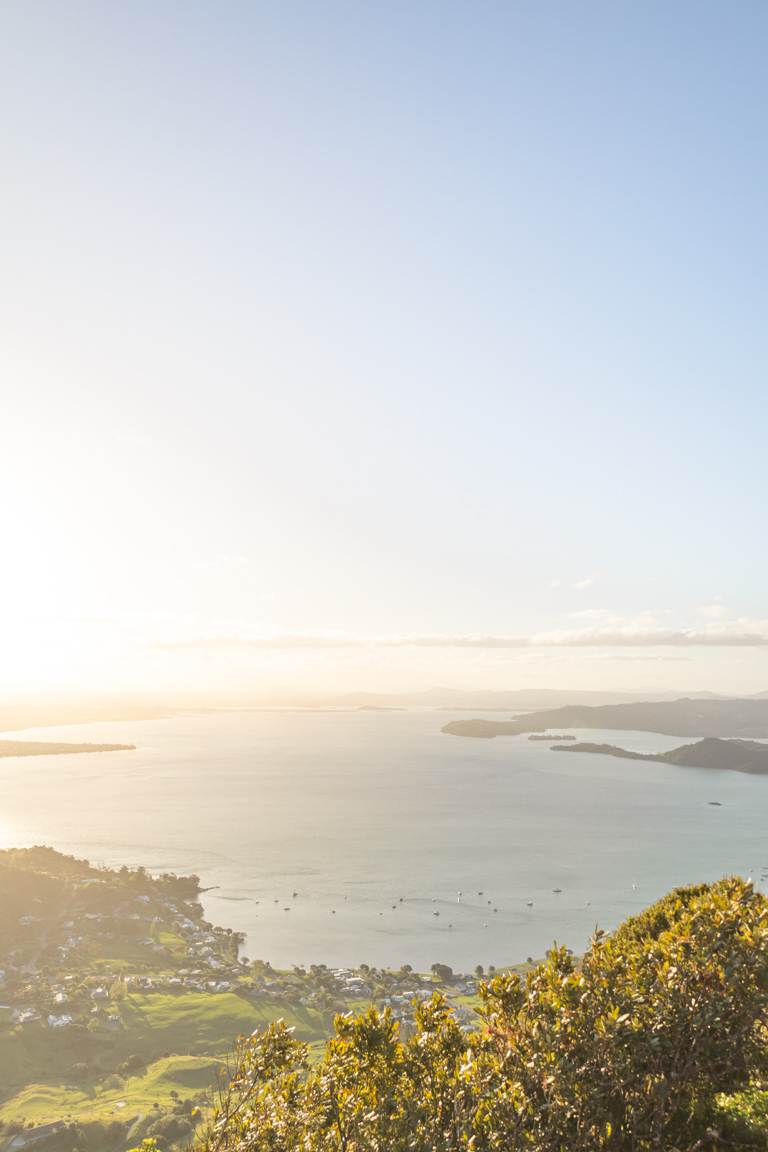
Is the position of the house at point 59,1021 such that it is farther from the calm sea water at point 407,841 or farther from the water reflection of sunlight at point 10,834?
the water reflection of sunlight at point 10,834

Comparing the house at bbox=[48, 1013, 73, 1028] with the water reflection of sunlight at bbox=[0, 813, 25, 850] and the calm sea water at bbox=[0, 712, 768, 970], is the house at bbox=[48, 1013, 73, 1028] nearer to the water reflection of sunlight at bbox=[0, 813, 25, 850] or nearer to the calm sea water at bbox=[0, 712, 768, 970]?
the calm sea water at bbox=[0, 712, 768, 970]

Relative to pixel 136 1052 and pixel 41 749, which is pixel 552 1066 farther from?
pixel 41 749

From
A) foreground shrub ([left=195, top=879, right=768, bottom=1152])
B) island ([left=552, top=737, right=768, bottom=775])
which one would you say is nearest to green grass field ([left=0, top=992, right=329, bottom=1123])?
foreground shrub ([left=195, top=879, right=768, bottom=1152])

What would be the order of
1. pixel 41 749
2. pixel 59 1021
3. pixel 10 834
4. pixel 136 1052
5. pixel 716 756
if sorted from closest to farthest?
pixel 136 1052 → pixel 59 1021 → pixel 10 834 → pixel 716 756 → pixel 41 749

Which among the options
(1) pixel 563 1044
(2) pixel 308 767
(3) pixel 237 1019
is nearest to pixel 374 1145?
(1) pixel 563 1044

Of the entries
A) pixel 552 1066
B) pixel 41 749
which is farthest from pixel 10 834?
pixel 41 749

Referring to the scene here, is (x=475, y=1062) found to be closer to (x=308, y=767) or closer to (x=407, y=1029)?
(x=407, y=1029)
